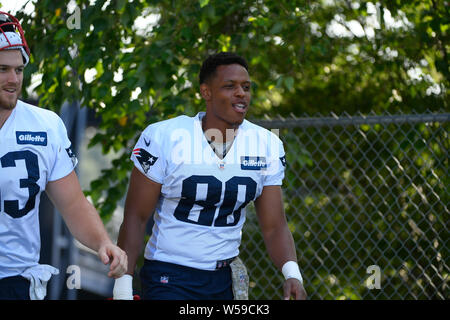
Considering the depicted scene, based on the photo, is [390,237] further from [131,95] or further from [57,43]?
[57,43]

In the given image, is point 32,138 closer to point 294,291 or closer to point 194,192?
point 194,192

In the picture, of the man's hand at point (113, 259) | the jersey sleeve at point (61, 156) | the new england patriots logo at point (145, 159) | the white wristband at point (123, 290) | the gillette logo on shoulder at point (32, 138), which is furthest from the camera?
the new england patriots logo at point (145, 159)

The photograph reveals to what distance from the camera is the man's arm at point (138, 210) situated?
12.3ft

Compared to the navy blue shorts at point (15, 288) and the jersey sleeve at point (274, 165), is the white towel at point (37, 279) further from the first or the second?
the jersey sleeve at point (274, 165)

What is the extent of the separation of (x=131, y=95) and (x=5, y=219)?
2047 millimetres

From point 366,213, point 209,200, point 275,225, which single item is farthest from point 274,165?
point 366,213

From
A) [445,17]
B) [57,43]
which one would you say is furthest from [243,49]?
[445,17]

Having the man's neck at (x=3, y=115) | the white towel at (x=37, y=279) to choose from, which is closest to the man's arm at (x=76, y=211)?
the white towel at (x=37, y=279)

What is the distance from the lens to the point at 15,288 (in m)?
3.01

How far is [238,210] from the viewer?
3848mm

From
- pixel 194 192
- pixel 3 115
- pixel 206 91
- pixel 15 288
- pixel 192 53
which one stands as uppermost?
pixel 192 53

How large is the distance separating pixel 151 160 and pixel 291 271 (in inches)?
40.0

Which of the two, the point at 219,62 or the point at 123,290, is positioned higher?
the point at 219,62

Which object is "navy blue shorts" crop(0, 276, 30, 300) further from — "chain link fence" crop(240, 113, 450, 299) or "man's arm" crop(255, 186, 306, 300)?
"chain link fence" crop(240, 113, 450, 299)
